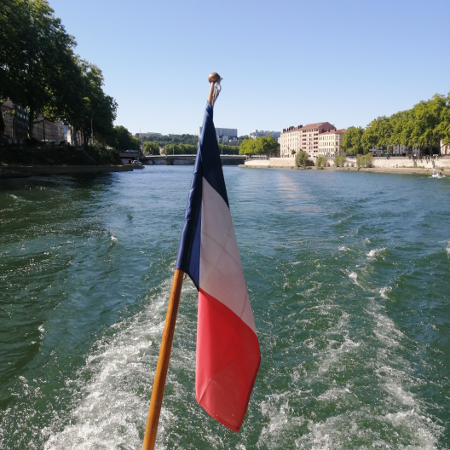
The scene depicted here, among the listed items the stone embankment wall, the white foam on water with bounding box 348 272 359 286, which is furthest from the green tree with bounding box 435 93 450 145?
the white foam on water with bounding box 348 272 359 286

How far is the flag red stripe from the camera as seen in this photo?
124 inches

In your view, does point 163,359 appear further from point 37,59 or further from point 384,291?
point 37,59

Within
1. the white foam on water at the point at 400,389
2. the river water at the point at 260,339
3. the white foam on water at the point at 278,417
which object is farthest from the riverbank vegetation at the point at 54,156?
the white foam on water at the point at 278,417

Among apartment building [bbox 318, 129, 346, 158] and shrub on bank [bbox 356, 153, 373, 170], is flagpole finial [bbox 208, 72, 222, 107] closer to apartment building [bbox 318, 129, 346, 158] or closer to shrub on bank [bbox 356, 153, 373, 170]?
shrub on bank [bbox 356, 153, 373, 170]

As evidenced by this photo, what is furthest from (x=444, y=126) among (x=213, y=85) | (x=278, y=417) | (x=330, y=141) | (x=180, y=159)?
(x=180, y=159)

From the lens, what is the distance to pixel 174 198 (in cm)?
3506

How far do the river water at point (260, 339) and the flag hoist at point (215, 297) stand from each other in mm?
2843

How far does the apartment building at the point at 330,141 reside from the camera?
16150 cm

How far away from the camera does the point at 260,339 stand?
8523 millimetres

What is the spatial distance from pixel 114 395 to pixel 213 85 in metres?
5.25

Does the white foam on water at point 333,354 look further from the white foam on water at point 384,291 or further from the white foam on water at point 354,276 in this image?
the white foam on water at point 354,276

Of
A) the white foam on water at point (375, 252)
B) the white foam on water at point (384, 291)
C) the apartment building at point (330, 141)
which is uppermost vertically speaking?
the apartment building at point (330, 141)

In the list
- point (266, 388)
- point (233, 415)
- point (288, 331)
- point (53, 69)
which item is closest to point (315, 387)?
point (266, 388)

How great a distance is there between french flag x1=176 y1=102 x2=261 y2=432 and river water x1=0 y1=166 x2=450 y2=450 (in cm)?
283
